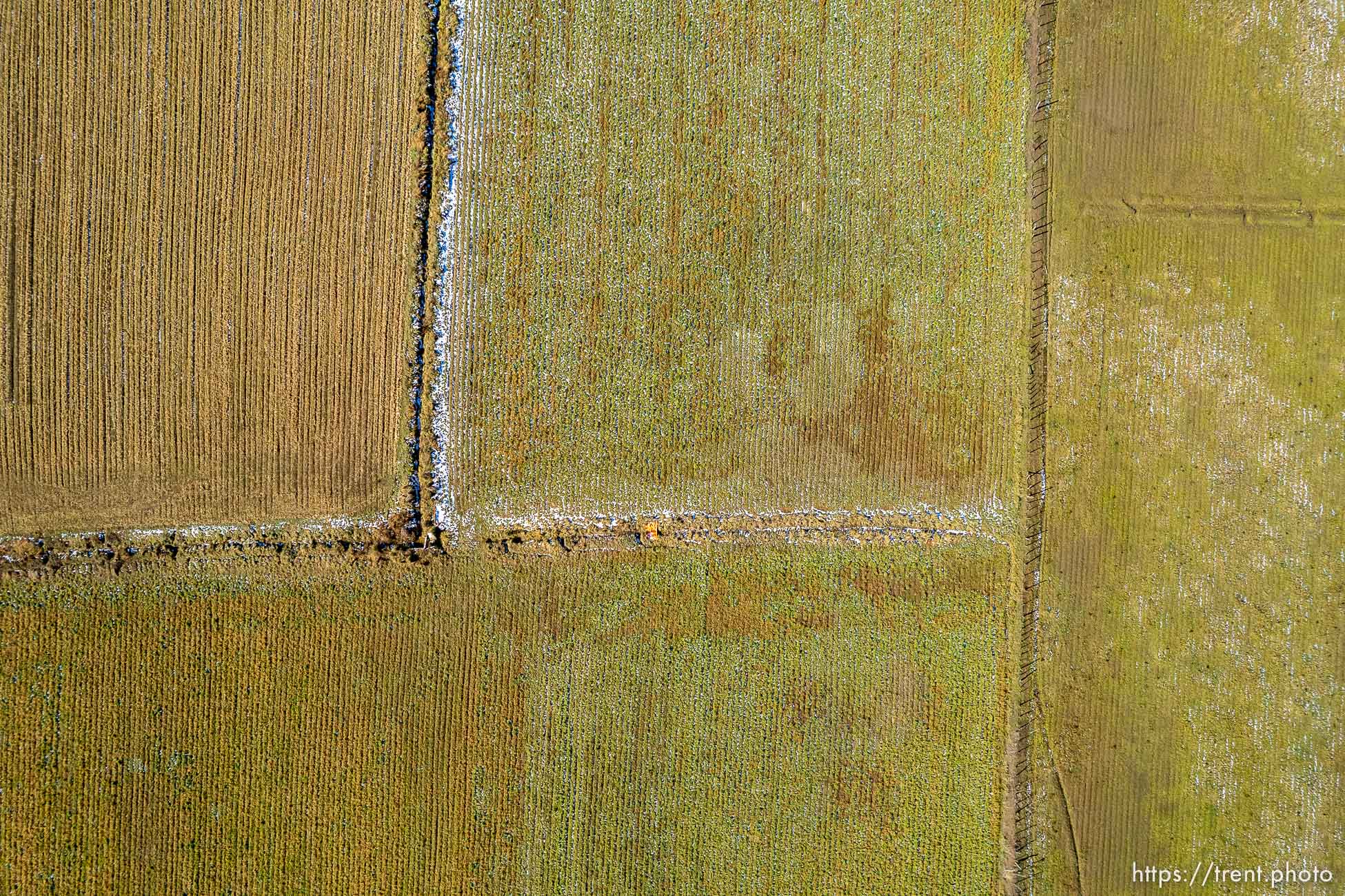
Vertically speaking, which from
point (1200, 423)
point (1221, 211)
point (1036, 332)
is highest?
point (1221, 211)

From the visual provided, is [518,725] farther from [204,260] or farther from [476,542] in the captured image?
[204,260]

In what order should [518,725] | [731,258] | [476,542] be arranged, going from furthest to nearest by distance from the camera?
[731,258]
[476,542]
[518,725]

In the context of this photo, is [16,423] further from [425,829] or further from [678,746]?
[678,746]

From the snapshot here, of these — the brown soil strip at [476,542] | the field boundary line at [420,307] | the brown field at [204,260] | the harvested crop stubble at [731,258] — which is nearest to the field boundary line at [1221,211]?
the harvested crop stubble at [731,258]

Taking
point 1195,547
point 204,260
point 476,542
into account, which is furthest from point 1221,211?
point 204,260

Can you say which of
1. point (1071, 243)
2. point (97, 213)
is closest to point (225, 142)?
point (97, 213)
